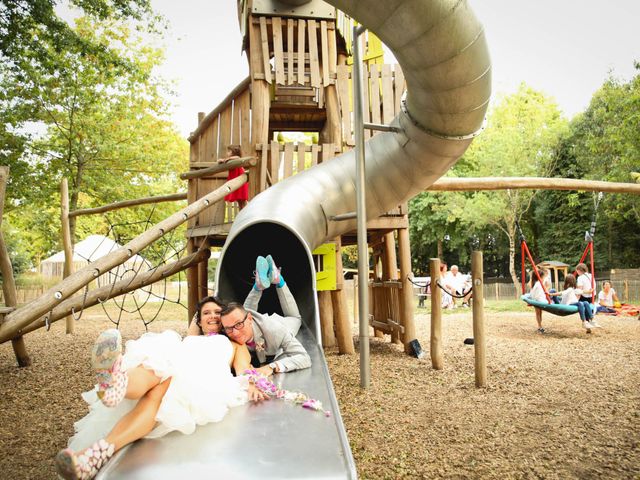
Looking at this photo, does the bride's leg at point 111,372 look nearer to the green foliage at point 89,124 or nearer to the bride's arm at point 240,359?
the bride's arm at point 240,359

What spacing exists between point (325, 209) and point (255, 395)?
2997 mm

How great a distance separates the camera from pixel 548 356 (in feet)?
24.6

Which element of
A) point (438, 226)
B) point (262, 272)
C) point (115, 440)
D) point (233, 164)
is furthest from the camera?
point (438, 226)

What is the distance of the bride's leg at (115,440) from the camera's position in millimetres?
2125

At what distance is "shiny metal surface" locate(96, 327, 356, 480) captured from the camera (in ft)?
6.65

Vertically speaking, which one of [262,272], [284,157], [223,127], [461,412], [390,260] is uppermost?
[223,127]

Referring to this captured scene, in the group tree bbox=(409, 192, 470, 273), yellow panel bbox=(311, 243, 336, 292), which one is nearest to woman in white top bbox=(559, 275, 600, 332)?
yellow panel bbox=(311, 243, 336, 292)

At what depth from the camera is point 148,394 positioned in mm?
2531

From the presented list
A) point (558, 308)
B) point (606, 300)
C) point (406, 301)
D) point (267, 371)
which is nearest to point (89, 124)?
point (406, 301)

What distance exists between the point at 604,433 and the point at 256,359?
2881 millimetres

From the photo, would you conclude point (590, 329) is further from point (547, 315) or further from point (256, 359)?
point (256, 359)

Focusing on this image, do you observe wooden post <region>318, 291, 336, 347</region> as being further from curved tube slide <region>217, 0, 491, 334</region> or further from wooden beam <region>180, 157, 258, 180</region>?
wooden beam <region>180, 157, 258, 180</region>

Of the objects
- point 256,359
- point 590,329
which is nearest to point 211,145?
point 256,359

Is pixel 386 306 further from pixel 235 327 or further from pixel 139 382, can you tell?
pixel 139 382
